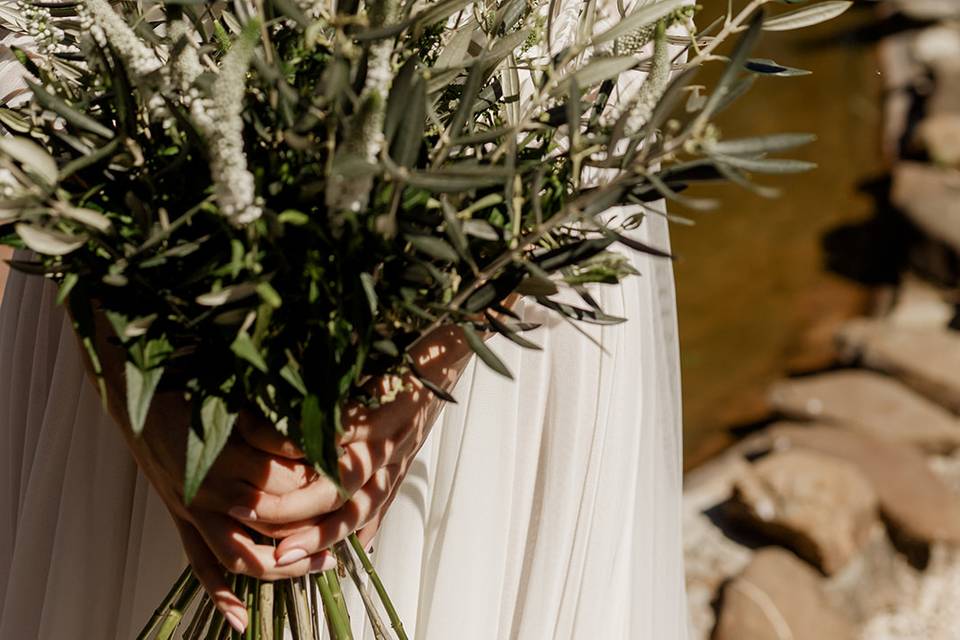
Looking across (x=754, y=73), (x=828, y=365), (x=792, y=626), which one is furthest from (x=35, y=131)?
Result: (x=828, y=365)

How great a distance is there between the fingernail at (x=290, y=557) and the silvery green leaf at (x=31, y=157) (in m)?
0.34

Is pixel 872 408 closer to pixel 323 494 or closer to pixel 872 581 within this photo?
pixel 872 581

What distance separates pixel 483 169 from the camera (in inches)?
22.9

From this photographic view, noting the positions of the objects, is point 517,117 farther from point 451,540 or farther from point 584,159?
point 451,540

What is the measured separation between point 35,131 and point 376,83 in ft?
0.97

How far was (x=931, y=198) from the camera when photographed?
401cm

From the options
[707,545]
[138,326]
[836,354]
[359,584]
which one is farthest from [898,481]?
[138,326]

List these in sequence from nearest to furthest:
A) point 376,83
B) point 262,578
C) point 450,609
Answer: point 376,83
point 262,578
point 450,609

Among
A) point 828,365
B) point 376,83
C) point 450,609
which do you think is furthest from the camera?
point 828,365

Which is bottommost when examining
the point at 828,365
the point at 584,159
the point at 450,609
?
the point at 828,365

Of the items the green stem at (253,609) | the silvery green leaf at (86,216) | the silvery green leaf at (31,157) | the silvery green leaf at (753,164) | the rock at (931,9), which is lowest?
the rock at (931,9)

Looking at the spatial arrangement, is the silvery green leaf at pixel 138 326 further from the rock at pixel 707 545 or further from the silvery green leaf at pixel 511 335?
the rock at pixel 707 545

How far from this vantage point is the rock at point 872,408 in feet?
9.36

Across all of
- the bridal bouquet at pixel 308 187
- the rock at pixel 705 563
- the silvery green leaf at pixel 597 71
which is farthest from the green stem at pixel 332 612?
the rock at pixel 705 563
